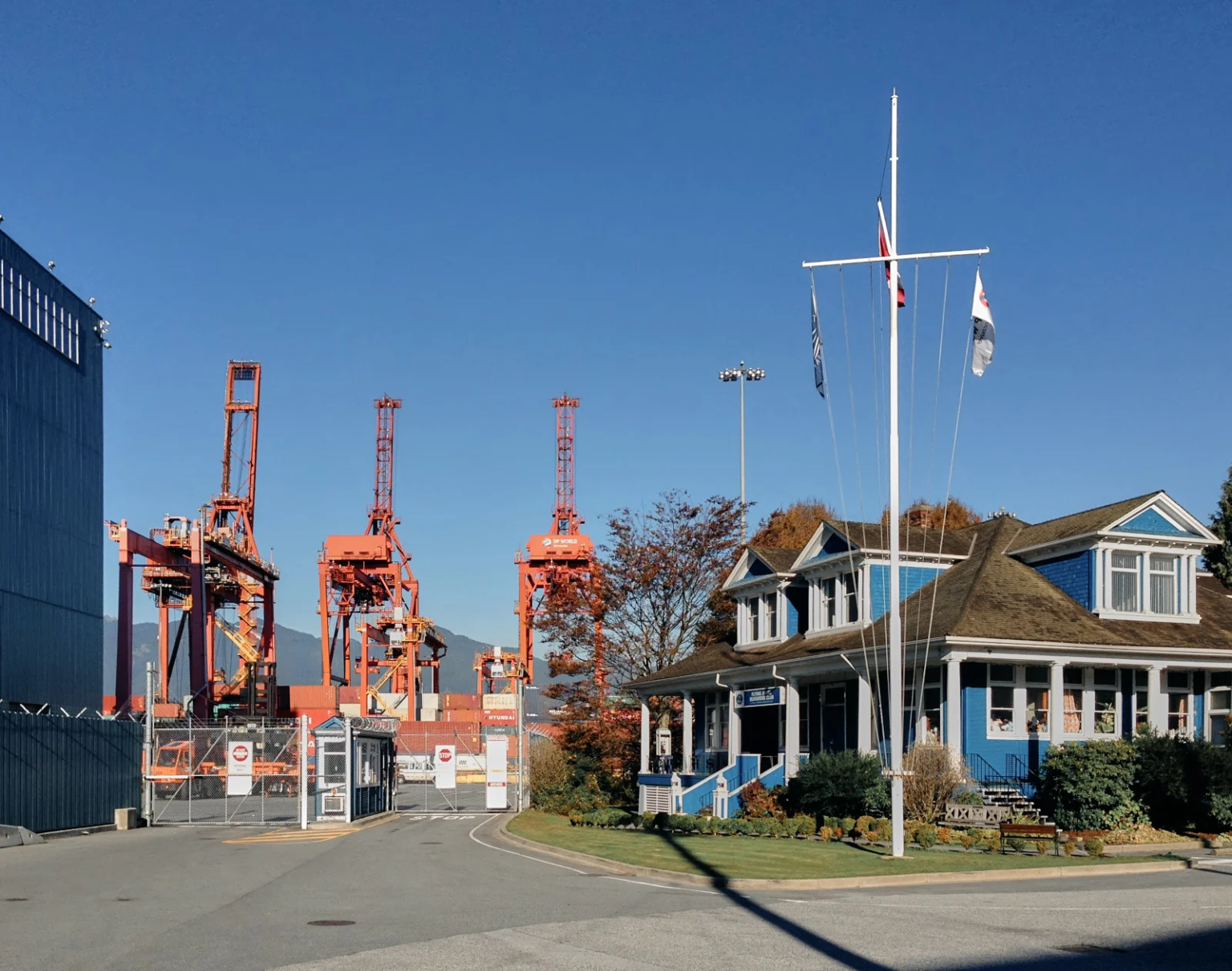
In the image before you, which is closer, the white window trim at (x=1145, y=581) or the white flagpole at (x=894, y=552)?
the white flagpole at (x=894, y=552)

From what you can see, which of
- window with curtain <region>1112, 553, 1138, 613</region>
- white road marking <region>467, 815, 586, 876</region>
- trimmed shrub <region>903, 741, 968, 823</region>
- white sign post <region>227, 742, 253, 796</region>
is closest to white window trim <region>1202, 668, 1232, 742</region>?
window with curtain <region>1112, 553, 1138, 613</region>

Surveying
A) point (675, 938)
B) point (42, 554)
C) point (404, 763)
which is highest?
point (42, 554)

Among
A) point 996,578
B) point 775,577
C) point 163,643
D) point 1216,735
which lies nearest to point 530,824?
point 775,577

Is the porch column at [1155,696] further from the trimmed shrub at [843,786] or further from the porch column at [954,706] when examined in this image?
the trimmed shrub at [843,786]

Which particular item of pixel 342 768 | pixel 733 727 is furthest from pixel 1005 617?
pixel 342 768

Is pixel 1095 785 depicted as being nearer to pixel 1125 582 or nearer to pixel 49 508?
pixel 1125 582

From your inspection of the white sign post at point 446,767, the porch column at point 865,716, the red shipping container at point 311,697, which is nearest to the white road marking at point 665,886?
the porch column at point 865,716

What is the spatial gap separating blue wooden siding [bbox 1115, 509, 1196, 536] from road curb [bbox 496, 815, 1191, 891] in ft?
40.7

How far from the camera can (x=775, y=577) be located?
40.0 meters

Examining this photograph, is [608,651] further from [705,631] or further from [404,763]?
[404,763]

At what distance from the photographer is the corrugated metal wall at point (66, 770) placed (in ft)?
103

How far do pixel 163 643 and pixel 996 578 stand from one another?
74.1m

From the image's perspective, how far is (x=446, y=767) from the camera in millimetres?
46344

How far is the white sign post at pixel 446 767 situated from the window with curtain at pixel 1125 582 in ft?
73.3
